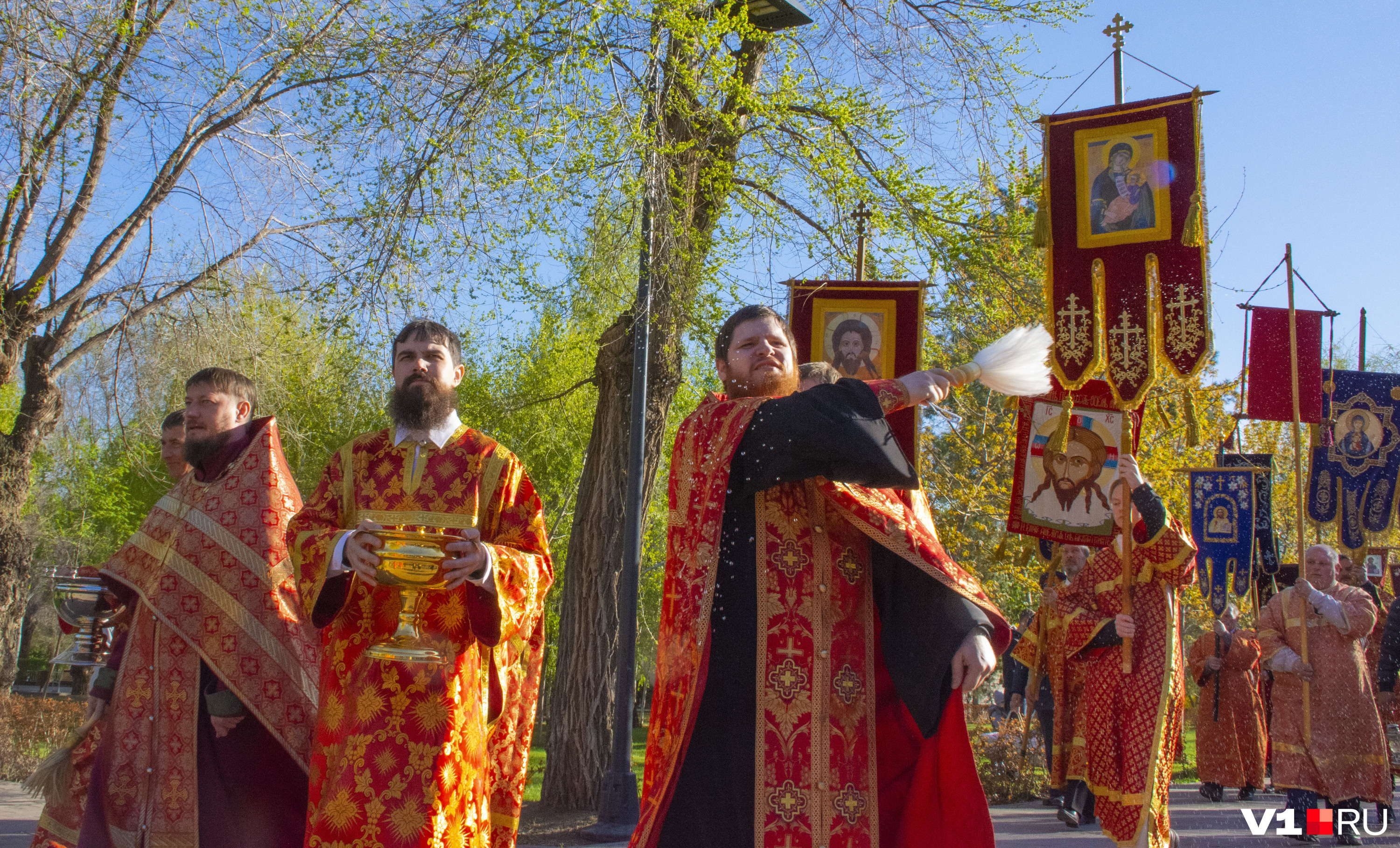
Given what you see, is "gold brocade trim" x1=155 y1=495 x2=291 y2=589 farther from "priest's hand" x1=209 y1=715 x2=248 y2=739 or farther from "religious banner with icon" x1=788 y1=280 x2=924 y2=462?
"religious banner with icon" x1=788 y1=280 x2=924 y2=462

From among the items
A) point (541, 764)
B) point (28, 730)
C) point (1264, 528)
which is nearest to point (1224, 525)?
point (1264, 528)

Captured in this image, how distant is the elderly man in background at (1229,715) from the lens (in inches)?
451

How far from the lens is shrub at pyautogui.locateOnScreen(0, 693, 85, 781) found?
10.6 meters

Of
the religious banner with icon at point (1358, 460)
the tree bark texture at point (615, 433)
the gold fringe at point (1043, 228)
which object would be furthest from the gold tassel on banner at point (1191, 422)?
the religious banner with icon at point (1358, 460)

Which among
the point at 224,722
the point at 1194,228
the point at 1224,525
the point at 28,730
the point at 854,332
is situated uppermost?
the point at 1194,228

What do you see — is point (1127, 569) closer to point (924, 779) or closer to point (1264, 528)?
point (924, 779)

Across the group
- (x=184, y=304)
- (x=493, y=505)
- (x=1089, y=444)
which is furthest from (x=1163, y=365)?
(x=184, y=304)

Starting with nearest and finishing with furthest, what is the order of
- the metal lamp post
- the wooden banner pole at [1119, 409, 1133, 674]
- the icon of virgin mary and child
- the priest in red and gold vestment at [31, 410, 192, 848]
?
the priest in red and gold vestment at [31, 410, 192, 848] → the wooden banner pole at [1119, 409, 1133, 674] → the icon of virgin mary and child → the metal lamp post

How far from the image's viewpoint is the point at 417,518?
4293 mm

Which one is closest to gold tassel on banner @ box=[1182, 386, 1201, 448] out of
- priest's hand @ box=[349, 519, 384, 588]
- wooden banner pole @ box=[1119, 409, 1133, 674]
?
wooden banner pole @ box=[1119, 409, 1133, 674]

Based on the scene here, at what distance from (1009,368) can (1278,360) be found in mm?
9488

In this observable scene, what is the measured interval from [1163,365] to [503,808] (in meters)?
5.06

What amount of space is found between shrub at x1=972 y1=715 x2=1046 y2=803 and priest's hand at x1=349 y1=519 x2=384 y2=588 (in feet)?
29.1

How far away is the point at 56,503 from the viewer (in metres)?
30.9
